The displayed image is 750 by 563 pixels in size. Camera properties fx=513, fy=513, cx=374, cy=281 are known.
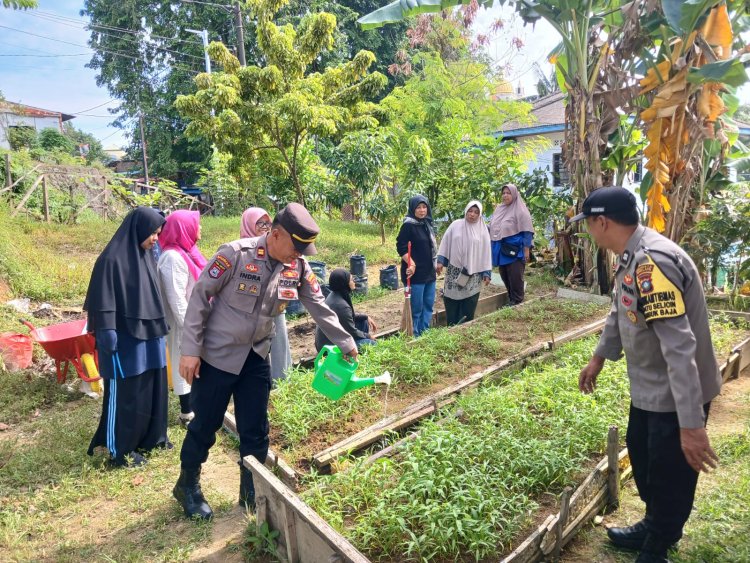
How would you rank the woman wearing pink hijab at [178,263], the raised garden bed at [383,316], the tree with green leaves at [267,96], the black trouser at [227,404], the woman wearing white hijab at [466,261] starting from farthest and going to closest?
the tree with green leaves at [267,96]
the raised garden bed at [383,316]
the woman wearing white hijab at [466,261]
the woman wearing pink hijab at [178,263]
the black trouser at [227,404]

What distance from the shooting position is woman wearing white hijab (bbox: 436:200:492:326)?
6172 mm

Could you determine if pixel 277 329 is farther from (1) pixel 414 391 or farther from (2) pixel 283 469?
(2) pixel 283 469

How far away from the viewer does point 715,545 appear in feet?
8.68

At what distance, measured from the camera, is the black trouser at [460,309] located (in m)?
6.42

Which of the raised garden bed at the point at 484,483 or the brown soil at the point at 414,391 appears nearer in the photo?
the raised garden bed at the point at 484,483

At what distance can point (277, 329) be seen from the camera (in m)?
4.79

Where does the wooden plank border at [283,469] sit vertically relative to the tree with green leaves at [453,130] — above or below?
below

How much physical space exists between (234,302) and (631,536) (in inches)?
98.9

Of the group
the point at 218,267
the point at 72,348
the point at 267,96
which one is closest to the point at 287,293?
the point at 218,267

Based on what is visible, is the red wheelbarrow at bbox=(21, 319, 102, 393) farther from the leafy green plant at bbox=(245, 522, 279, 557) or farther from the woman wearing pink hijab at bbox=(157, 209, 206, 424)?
the leafy green plant at bbox=(245, 522, 279, 557)

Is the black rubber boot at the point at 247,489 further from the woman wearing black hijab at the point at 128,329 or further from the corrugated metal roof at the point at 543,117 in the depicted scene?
the corrugated metal roof at the point at 543,117

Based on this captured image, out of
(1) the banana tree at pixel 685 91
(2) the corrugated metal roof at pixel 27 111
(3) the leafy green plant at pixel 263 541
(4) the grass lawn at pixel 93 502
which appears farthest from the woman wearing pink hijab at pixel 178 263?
(2) the corrugated metal roof at pixel 27 111

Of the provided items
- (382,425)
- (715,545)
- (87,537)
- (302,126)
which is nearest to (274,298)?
(382,425)

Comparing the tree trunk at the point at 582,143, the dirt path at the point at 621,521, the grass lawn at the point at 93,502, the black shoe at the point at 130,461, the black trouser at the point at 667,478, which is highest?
the tree trunk at the point at 582,143
